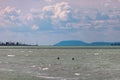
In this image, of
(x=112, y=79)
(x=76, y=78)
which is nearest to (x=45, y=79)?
(x=76, y=78)

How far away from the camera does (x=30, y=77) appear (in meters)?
49.5

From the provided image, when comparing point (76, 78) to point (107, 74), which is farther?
point (107, 74)

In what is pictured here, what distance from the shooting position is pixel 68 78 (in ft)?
159

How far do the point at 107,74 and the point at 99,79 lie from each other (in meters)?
6.08

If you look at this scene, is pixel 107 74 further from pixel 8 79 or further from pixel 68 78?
pixel 8 79

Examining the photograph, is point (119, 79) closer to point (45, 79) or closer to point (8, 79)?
point (45, 79)

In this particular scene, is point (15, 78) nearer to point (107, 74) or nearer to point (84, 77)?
point (84, 77)

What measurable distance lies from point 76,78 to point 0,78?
10.1 meters

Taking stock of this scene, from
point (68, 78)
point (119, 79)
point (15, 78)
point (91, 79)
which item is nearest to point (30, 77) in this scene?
point (15, 78)

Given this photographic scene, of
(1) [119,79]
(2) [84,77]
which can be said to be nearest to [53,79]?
(2) [84,77]

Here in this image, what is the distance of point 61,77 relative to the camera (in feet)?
162

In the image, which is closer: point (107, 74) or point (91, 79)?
point (91, 79)

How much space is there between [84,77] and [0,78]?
37.1 feet

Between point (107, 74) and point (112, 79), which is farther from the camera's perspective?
point (107, 74)
